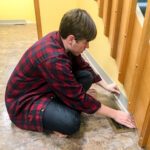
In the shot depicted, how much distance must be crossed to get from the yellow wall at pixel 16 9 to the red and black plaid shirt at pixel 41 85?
165cm

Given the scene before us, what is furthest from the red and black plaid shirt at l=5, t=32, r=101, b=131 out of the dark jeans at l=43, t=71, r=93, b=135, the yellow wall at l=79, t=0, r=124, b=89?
the yellow wall at l=79, t=0, r=124, b=89

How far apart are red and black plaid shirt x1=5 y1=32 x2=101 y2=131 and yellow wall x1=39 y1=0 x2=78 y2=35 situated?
901 mm

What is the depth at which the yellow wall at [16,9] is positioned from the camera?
2.57m

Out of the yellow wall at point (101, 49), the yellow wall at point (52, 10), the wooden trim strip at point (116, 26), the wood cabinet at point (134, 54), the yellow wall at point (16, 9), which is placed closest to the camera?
the wood cabinet at point (134, 54)

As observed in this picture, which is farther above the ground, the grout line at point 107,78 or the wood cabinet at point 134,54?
the wood cabinet at point 134,54

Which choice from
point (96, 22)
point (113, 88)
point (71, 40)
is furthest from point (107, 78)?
point (71, 40)

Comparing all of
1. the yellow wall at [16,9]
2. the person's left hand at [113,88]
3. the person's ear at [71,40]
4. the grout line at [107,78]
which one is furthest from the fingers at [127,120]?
the yellow wall at [16,9]

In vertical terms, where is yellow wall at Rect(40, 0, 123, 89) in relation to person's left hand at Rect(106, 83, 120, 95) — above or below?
above

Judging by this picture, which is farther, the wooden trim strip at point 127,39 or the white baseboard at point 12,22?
the white baseboard at point 12,22

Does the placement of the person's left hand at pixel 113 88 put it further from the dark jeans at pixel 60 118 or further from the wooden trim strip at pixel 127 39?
the dark jeans at pixel 60 118

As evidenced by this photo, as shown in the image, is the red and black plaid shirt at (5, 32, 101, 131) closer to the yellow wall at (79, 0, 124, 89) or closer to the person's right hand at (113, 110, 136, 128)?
the person's right hand at (113, 110, 136, 128)

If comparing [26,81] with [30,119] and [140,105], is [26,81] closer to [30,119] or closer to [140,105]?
[30,119]

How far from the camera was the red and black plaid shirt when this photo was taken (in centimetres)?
100

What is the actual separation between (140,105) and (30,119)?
1.68 feet
